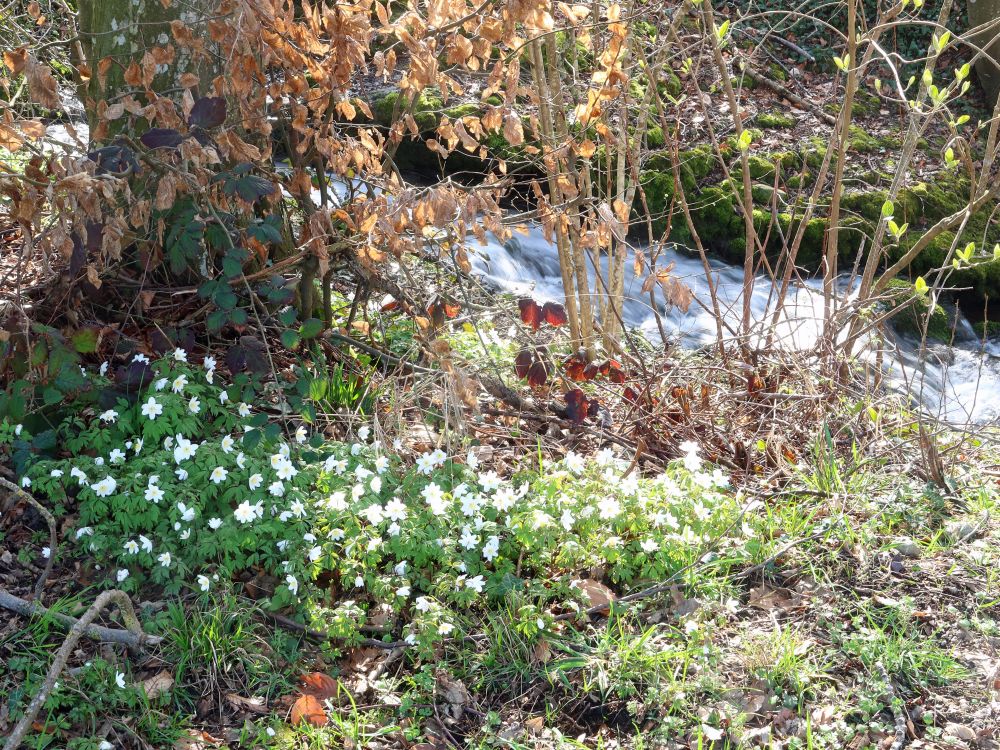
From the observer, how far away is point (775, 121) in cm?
848

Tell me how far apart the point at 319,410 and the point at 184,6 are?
176 cm

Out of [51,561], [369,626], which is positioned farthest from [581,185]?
[51,561]

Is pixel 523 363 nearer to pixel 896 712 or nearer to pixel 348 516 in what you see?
pixel 348 516

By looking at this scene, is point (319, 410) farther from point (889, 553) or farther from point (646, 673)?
point (889, 553)

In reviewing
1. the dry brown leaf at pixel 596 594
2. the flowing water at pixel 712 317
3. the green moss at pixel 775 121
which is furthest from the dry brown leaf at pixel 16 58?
the green moss at pixel 775 121

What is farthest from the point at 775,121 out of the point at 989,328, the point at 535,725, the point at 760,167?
the point at 535,725

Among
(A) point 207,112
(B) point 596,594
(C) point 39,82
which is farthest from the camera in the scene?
(A) point 207,112

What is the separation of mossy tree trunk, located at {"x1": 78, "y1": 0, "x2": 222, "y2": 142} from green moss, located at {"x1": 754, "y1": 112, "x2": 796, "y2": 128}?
6.08m

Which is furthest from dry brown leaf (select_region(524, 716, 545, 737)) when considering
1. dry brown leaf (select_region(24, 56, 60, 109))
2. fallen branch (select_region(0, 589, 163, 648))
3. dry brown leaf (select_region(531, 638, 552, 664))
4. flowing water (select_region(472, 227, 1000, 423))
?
flowing water (select_region(472, 227, 1000, 423))

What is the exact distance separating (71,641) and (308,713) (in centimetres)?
72

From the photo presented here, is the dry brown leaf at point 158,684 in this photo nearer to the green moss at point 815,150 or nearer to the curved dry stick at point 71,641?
the curved dry stick at point 71,641

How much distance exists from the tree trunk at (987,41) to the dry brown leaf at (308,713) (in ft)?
27.1

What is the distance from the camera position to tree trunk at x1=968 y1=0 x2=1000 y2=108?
856 cm

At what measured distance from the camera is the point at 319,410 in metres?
3.81
